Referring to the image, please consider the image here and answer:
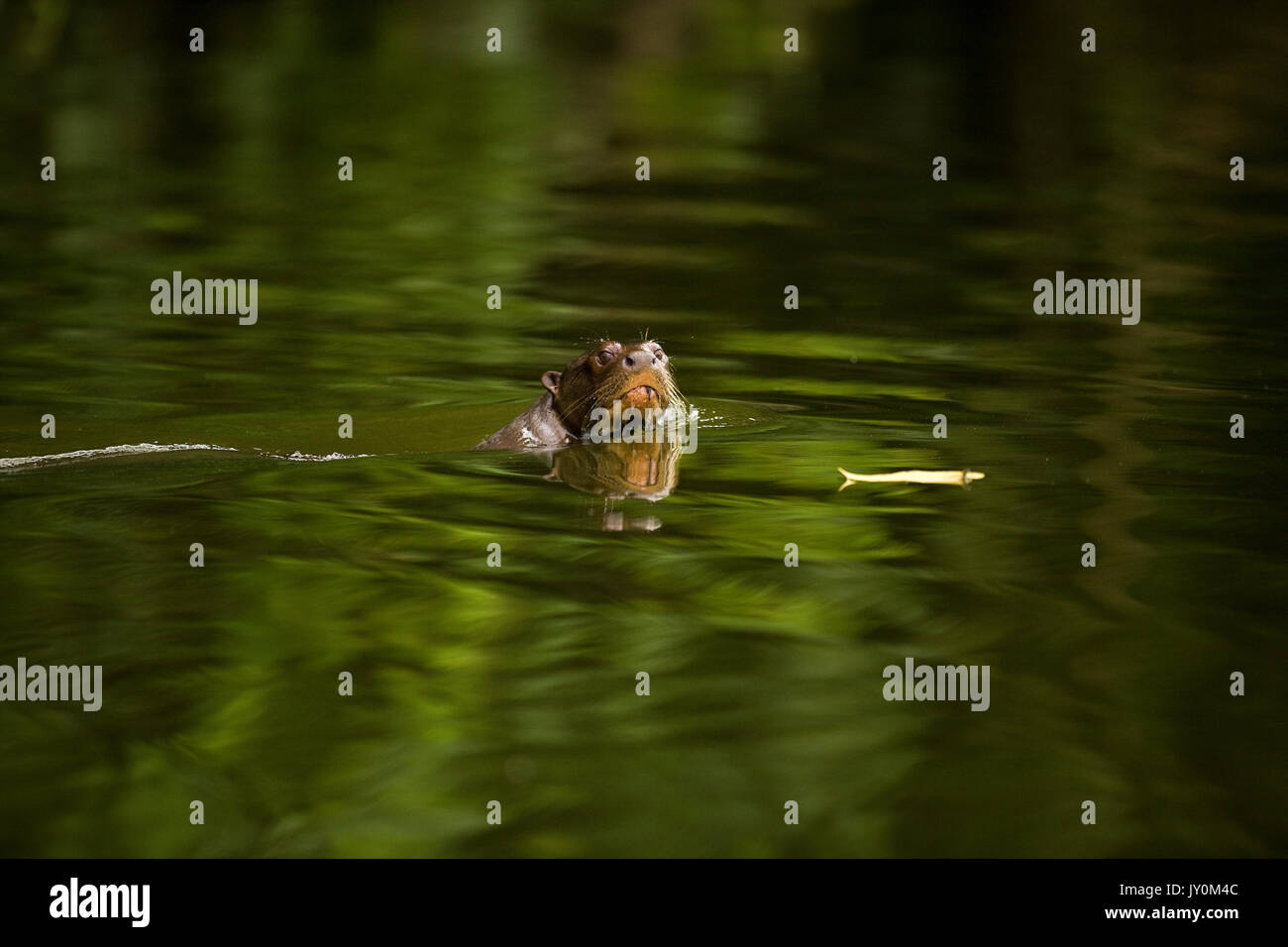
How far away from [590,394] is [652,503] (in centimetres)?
197

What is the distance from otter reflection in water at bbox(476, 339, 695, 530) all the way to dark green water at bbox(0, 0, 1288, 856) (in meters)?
0.45

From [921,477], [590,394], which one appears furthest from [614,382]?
[921,477]

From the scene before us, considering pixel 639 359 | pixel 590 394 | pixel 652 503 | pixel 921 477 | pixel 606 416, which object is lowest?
pixel 652 503

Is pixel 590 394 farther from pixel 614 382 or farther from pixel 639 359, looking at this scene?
pixel 639 359

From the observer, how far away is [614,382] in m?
11.2

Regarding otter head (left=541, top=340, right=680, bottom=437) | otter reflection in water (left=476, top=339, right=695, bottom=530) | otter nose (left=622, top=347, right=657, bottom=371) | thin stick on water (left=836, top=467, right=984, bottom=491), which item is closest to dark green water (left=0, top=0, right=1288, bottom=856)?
thin stick on water (left=836, top=467, right=984, bottom=491)

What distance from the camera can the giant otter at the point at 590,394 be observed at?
11156mm

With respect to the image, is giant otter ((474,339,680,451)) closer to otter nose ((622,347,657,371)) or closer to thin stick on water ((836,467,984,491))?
otter nose ((622,347,657,371))

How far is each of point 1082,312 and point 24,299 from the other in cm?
865

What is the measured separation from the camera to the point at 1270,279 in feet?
54.1

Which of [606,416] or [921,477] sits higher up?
[606,416]

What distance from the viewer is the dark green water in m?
5.90

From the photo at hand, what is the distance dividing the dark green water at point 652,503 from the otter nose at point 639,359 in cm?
69

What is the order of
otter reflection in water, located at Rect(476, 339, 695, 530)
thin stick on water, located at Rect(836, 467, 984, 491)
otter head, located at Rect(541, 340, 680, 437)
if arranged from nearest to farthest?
thin stick on water, located at Rect(836, 467, 984, 491), otter reflection in water, located at Rect(476, 339, 695, 530), otter head, located at Rect(541, 340, 680, 437)
